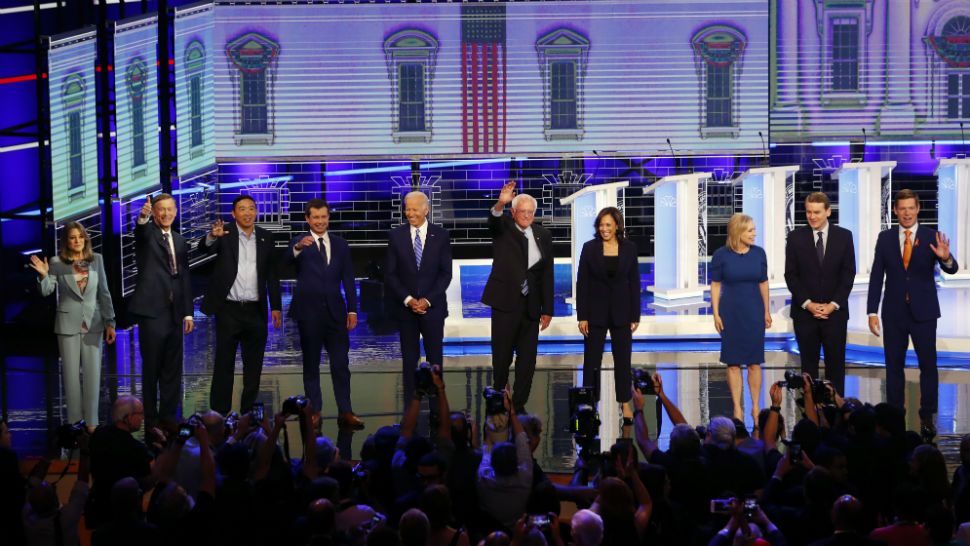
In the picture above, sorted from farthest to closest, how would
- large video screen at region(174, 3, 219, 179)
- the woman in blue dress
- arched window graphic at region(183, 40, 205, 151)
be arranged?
arched window graphic at region(183, 40, 205, 151), large video screen at region(174, 3, 219, 179), the woman in blue dress

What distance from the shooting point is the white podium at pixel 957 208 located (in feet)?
40.6

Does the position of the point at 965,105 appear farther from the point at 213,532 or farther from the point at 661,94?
the point at 213,532

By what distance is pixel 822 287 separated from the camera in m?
6.87

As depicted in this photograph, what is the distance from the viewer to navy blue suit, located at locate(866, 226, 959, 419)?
270 inches

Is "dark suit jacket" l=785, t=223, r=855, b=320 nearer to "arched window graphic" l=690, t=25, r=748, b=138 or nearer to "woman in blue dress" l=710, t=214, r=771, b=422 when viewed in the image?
"woman in blue dress" l=710, t=214, r=771, b=422

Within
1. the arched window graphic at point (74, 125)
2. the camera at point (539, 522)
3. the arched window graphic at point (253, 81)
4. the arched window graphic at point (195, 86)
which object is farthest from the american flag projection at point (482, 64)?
the camera at point (539, 522)

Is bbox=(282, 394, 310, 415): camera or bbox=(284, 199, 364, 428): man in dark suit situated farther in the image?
bbox=(284, 199, 364, 428): man in dark suit

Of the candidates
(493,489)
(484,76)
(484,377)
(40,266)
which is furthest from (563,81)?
(493,489)

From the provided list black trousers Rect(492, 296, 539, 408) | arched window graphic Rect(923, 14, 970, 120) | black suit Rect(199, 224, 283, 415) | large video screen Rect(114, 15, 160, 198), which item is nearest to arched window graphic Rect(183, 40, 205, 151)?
large video screen Rect(114, 15, 160, 198)

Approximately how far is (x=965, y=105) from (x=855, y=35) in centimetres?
203

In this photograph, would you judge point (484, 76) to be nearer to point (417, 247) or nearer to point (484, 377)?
point (484, 377)

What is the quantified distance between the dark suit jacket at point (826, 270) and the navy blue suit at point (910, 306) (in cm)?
16

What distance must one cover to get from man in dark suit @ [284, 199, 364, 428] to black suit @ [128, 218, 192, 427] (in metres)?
0.63

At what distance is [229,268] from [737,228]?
9.26ft
